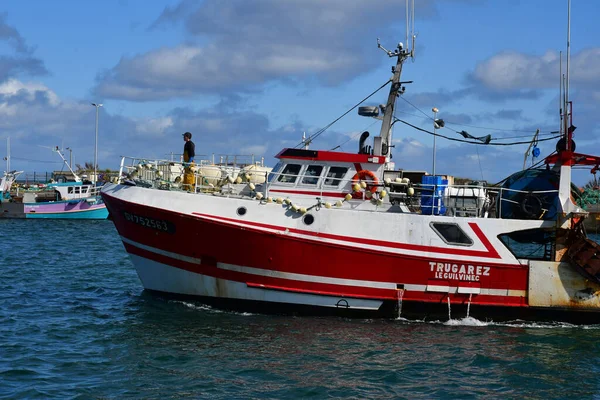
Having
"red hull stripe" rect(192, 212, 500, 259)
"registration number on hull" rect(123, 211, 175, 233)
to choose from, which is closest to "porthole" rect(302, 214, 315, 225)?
"red hull stripe" rect(192, 212, 500, 259)

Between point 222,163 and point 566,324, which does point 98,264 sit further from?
point 566,324

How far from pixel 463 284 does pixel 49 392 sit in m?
8.89

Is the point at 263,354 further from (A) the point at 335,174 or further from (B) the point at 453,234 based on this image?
(A) the point at 335,174

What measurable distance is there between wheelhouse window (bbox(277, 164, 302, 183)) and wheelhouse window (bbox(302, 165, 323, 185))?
23 cm

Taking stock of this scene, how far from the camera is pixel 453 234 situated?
16.2 m

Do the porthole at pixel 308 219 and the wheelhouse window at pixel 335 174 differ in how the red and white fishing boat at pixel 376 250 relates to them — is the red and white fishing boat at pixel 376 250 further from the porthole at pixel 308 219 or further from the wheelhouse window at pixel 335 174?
the wheelhouse window at pixel 335 174

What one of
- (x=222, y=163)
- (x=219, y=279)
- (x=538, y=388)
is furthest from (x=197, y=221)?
(x=538, y=388)

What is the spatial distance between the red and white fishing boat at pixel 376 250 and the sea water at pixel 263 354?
46 cm

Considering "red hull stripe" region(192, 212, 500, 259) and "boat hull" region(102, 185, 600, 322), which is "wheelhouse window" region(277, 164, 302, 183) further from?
"red hull stripe" region(192, 212, 500, 259)

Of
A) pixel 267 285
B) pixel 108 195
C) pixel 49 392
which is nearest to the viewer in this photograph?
pixel 49 392

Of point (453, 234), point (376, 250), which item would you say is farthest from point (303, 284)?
point (453, 234)

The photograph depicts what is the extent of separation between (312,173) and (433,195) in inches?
114

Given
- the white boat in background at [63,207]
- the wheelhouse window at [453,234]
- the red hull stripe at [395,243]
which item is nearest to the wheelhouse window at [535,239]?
the red hull stripe at [395,243]

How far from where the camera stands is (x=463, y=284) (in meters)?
16.2
